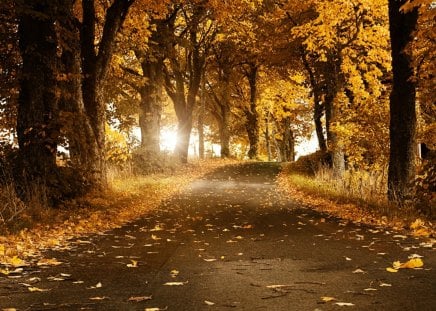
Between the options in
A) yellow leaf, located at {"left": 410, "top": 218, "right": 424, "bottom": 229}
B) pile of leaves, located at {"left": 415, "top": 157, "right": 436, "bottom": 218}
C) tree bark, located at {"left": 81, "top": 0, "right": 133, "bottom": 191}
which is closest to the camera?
yellow leaf, located at {"left": 410, "top": 218, "right": 424, "bottom": 229}

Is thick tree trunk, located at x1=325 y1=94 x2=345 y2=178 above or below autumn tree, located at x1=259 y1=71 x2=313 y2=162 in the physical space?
below

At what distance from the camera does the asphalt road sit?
480 cm

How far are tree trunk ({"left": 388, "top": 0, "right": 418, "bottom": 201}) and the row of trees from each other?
3 centimetres

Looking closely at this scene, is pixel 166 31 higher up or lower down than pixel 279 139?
higher up

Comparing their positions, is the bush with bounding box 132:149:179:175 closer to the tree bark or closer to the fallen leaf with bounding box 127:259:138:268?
the tree bark

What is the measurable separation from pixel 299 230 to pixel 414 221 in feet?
8.02


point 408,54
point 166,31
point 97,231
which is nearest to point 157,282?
point 97,231

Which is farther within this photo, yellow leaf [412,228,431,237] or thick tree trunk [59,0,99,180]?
thick tree trunk [59,0,99,180]

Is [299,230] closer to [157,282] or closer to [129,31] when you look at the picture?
[157,282]

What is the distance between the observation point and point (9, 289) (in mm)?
5254

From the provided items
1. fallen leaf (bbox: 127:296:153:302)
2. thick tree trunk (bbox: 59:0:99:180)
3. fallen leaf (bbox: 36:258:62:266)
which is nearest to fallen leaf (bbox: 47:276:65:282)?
fallen leaf (bbox: 36:258:62:266)

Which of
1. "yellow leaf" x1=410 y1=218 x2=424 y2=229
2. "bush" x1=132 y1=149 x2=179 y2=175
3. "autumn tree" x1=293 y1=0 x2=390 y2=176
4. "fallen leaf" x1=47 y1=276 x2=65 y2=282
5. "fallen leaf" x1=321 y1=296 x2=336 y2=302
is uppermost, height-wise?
"autumn tree" x1=293 y1=0 x2=390 y2=176

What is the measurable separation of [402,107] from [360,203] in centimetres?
276

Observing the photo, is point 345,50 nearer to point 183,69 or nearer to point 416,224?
point 416,224
